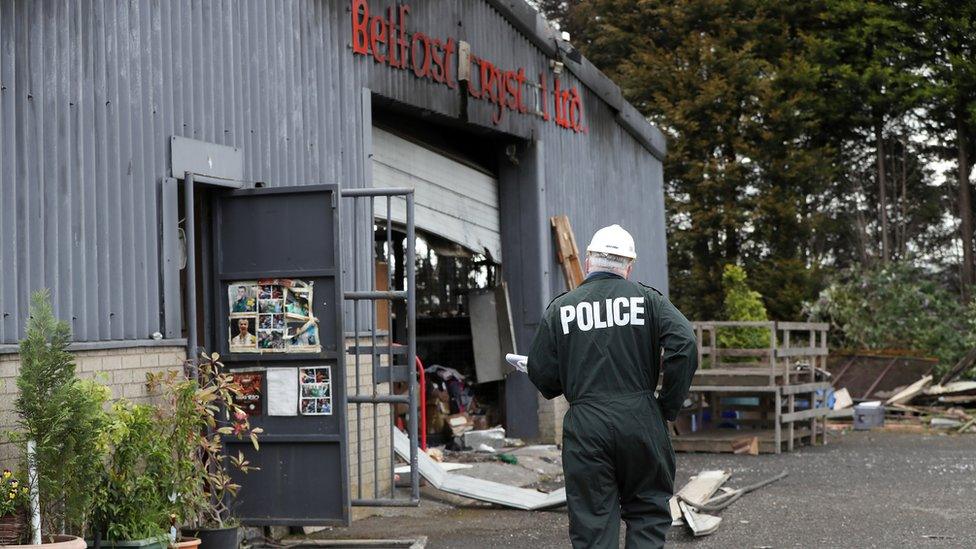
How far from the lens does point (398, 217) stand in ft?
43.6

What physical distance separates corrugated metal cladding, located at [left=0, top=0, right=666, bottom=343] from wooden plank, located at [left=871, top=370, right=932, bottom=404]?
42.6 ft

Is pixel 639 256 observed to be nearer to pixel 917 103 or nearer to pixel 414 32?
pixel 414 32

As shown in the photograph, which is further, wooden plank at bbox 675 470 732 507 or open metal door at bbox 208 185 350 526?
wooden plank at bbox 675 470 732 507

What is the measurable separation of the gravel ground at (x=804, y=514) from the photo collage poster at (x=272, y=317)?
5.88 ft

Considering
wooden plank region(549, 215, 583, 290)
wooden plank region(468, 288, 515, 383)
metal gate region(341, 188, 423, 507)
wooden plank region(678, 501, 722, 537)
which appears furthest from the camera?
wooden plank region(468, 288, 515, 383)

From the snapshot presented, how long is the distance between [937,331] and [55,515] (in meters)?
21.0

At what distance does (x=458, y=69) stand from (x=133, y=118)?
5.66 metres

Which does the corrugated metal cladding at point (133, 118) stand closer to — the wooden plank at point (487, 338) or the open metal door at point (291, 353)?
the open metal door at point (291, 353)

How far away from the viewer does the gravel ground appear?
963 centimetres

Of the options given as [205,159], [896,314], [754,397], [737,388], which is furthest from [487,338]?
[896,314]

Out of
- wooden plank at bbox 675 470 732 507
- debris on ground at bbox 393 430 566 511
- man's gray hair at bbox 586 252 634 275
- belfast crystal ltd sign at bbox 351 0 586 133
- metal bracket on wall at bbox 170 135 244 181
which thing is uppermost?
belfast crystal ltd sign at bbox 351 0 586 133

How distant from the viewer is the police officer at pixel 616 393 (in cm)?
649

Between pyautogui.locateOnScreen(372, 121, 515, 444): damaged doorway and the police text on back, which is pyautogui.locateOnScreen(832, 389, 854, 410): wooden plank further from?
the police text on back

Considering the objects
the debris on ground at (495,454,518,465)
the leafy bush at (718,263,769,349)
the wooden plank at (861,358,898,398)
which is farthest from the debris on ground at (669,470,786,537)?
the wooden plank at (861,358,898,398)
